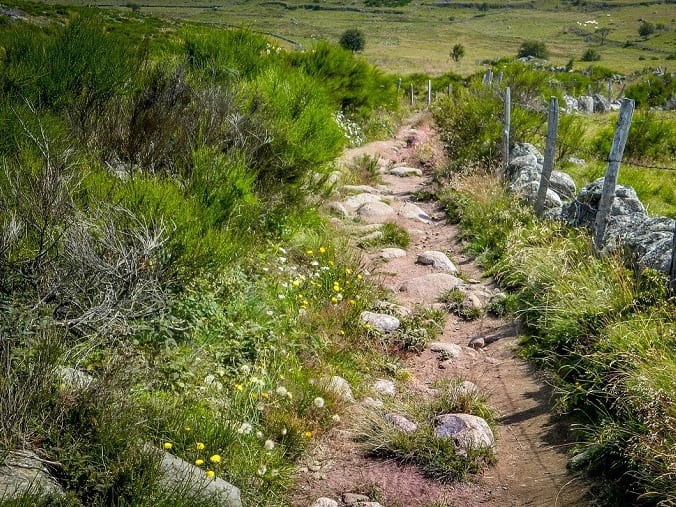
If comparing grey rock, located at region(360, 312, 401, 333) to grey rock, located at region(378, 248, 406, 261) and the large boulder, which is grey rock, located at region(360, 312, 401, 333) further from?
the large boulder

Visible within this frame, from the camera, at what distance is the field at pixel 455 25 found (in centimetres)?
8694

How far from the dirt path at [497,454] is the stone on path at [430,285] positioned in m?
0.30

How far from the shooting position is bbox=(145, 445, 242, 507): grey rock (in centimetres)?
320

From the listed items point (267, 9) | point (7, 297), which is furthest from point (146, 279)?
point (267, 9)

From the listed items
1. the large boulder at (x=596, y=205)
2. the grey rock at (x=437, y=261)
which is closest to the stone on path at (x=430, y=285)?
the grey rock at (x=437, y=261)

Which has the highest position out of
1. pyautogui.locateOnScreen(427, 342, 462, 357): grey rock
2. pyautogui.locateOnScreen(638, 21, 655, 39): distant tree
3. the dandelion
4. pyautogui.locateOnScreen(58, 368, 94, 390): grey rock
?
pyautogui.locateOnScreen(638, 21, 655, 39): distant tree

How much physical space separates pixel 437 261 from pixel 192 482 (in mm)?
5456

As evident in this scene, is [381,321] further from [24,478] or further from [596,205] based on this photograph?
[24,478]

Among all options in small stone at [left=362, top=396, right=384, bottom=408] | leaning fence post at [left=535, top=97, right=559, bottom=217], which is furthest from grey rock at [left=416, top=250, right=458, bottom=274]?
small stone at [left=362, top=396, right=384, bottom=408]

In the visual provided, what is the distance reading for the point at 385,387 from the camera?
5316 millimetres

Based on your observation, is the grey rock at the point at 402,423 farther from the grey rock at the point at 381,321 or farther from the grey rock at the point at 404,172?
the grey rock at the point at 404,172

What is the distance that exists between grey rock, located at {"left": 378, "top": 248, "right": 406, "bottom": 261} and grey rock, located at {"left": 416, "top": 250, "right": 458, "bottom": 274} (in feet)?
1.09

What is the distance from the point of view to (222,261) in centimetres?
508

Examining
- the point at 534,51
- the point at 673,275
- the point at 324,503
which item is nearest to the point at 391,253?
the point at 673,275
